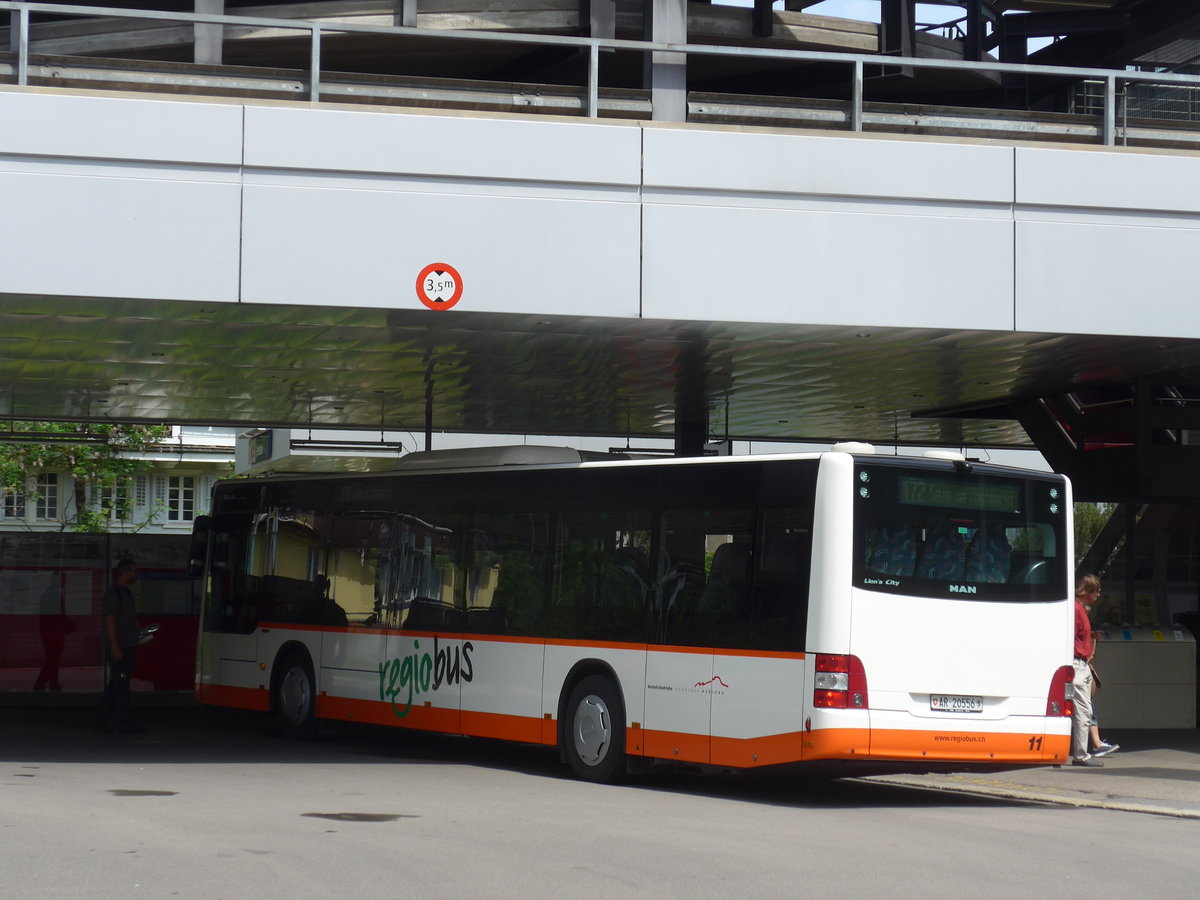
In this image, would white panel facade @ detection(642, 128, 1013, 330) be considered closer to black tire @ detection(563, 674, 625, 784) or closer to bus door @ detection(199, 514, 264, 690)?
black tire @ detection(563, 674, 625, 784)

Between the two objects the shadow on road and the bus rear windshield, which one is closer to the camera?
the bus rear windshield

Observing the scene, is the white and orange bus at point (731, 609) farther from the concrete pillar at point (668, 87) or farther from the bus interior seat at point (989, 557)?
the concrete pillar at point (668, 87)

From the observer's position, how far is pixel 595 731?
13.6 metres

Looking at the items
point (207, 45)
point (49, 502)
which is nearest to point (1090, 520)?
point (207, 45)

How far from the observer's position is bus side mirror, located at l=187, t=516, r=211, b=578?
812 inches

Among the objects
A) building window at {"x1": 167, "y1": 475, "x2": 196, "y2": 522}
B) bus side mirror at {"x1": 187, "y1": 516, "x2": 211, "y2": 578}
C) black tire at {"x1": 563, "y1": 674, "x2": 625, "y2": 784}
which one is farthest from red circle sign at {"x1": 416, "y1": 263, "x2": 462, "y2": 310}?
building window at {"x1": 167, "y1": 475, "x2": 196, "y2": 522}

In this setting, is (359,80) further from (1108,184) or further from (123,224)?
Answer: (1108,184)

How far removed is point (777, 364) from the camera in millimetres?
17594

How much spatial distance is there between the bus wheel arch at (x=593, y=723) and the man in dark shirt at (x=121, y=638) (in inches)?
241

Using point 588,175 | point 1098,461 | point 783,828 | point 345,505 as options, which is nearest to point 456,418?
point 345,505

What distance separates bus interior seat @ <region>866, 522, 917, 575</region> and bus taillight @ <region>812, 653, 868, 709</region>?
71 centimetres

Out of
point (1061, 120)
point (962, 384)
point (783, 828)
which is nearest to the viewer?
point (783, 828)

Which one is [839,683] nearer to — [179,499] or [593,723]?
[593,723]

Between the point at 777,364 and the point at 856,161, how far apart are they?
12.6ft
